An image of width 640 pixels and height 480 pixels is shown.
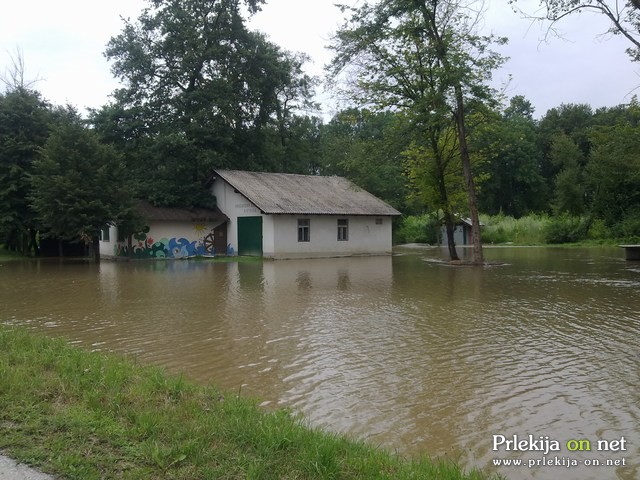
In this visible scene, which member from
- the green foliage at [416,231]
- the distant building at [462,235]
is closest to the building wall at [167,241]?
the green foliage at [416,231]

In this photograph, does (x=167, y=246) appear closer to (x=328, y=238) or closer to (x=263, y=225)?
(x=263, y=225)

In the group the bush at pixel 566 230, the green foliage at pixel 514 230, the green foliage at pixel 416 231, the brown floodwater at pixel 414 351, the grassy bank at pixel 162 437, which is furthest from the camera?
the green foliage at pixel 416 231

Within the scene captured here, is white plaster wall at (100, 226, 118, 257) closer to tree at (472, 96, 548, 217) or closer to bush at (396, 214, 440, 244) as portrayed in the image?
bush at (396, 214, 440, 244)

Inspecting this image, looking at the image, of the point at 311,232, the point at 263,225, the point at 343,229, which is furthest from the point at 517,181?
the point at 263,225

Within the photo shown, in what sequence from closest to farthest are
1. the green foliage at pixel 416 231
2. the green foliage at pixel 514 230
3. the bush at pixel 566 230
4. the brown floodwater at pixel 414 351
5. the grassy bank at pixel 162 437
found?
the grassy bank at pixel 162 437
the brown floodwater at pixel 414 351
the bush at pixel 566 230
the green foliage at pixel 514 230
the green foliage at pixel 416 231

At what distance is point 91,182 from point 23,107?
8.41 meters

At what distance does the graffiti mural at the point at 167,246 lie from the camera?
104 feet

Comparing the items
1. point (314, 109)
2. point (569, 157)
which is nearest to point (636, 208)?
point (314, 109)

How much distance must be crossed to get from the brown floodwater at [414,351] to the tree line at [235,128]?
Answer: 1088cm

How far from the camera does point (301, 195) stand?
34.0 metres

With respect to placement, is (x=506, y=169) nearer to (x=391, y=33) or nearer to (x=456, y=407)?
(x=391, y=33)

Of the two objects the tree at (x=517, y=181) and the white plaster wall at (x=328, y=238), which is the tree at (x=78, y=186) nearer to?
the white plaster wall at (x=328, y=238)

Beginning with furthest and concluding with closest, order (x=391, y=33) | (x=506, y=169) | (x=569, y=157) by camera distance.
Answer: (x=506, y=169), (x=569, y=157), (x=391, y=33)

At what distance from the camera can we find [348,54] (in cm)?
2569
